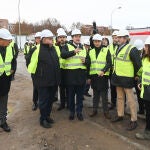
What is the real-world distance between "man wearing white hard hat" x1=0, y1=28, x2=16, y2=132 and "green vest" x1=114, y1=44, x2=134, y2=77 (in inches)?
88.8

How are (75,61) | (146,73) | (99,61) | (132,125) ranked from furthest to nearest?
(99,61) < (75,61) < (132,125) < (146,73)

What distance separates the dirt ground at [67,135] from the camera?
5.64 m

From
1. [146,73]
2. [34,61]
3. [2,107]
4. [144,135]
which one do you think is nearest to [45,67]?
[34,61]

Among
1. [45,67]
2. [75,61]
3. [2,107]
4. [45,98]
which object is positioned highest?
[75,61]

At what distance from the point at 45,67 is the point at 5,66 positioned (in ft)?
2.70

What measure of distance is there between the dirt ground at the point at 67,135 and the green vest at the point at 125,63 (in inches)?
47.0

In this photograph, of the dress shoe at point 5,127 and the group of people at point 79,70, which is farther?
the dress shoe at point 5,127

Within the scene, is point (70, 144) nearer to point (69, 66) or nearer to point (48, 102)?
point (48, 102)

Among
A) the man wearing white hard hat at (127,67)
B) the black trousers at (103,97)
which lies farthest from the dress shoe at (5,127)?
the man wearing white hard hat at (127,67)

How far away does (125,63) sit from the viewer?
20.9 ft

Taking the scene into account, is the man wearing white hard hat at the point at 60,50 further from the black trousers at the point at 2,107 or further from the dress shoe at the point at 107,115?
the black trousers at the point at 2,107

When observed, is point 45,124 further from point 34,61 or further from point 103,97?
point 103,97

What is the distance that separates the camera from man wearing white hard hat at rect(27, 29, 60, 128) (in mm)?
6375

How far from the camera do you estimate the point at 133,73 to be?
6426 mm
